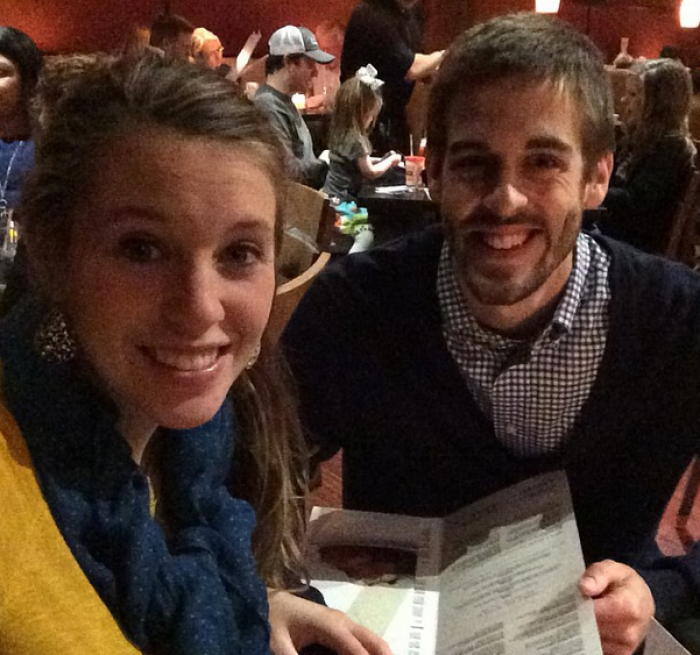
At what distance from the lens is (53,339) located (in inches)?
24.1

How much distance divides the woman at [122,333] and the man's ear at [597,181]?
0.50 meters

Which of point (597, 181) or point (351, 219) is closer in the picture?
point (597, 181)

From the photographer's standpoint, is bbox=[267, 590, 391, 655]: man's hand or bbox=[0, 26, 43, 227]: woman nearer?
bbox=[267, 590, 391, 655]: man's hand

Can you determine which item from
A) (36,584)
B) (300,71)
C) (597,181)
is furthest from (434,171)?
(300,71)

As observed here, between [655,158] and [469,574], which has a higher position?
[469,574]

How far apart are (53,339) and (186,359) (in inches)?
4.3

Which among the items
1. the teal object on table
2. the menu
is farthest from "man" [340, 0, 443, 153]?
the menu

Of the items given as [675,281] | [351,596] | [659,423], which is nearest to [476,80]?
[675,281]

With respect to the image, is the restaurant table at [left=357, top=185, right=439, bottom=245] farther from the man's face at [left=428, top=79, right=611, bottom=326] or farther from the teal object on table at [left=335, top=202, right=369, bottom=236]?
the man's face at [left=428, top=79, right=611, bottom=326]

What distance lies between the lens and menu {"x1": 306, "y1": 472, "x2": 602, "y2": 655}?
721 mm

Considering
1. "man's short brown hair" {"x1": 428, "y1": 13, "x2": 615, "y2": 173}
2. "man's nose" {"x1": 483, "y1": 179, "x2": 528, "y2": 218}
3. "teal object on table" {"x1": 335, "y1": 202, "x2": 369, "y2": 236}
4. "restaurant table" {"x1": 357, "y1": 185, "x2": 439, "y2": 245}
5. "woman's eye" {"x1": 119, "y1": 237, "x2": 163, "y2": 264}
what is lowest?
"teal object on table" {"x1": 335, "y1": 202, "x2": 369, "y2": 236}

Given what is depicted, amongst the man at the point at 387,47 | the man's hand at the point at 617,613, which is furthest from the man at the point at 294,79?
the man's hand at the point at 617,613

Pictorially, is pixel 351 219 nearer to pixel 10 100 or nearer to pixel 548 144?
pixel 10 100

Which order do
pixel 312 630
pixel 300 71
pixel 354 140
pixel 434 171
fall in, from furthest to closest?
1. pixel 300 71
2. pixel 354 140
3. pixel 434 171
4. pixel 312 630
